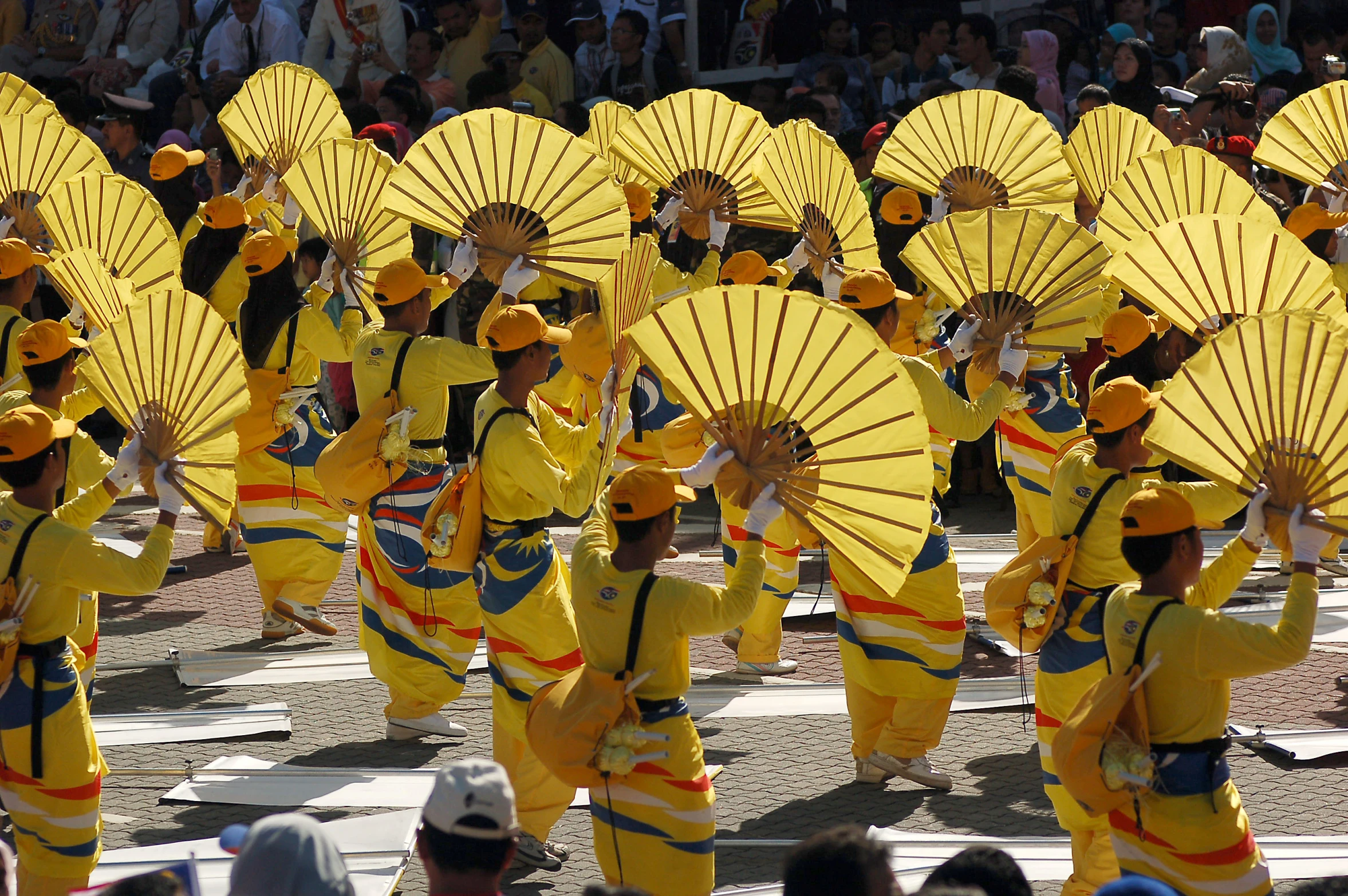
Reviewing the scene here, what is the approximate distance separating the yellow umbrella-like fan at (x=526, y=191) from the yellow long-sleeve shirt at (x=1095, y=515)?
2.48 m

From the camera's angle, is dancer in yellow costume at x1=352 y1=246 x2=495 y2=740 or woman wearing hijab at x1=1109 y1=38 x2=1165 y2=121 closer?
dancer in yellow costume at x1=352 y1=246 x2=495 y2=740

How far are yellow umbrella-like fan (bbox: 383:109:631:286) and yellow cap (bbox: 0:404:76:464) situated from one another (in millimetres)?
2556

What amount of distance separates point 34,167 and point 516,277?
11.6ft

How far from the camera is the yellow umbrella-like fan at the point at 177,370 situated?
475cm

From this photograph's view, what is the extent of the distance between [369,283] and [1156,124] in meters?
5.31

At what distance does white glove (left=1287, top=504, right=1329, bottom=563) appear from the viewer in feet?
12.0

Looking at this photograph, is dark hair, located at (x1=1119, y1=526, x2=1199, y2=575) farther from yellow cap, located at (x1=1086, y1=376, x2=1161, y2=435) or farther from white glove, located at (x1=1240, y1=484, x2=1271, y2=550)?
yellow cap, located at (x1=1086, y1=376, x2=1161, y2=435)

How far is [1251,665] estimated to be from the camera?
11.6 feet

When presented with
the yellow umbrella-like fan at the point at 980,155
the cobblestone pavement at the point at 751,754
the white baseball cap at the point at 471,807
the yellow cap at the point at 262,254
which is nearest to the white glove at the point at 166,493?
the cobblestone pavement at the point at 751,754

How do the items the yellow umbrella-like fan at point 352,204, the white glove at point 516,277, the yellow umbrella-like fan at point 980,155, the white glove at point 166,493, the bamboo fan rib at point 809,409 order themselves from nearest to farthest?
the bamboo fan rib at point 809,409, the white glove at point 166,493, the white glove at point 516,277, the yellow umbrella-like fan at point 352,204, the yellow umbrella-like fan at point 980,155

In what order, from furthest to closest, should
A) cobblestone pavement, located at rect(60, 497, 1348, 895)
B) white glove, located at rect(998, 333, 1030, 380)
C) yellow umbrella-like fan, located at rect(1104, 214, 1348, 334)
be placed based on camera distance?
white glove, located at rect(998, 333, 1030, 380) < cobblestone pavement, located at rect(60, 497, 1348, 895) < yellow umbrella-like fan, located at rect(1104, 214, 1348, 334)

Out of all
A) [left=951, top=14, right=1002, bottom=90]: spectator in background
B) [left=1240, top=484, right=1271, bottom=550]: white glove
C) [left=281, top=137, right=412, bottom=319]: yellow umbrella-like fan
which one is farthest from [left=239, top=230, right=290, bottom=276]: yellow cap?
[left=951, top=14, right=1002, bottom=90]: spectator in background

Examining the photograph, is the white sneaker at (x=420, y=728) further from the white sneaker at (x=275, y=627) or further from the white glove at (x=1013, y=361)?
the white glove at (x=1013, y=361)

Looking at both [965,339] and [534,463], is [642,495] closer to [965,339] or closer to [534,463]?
[534,463]
